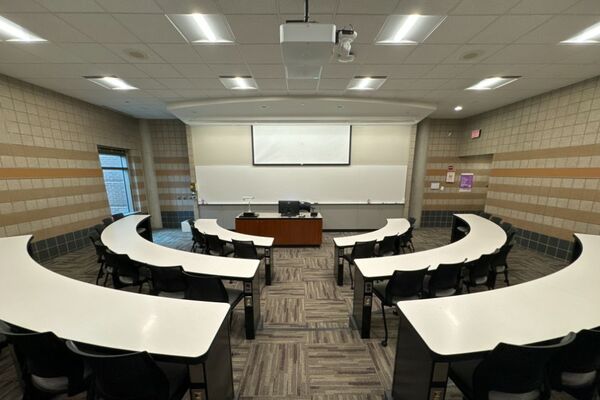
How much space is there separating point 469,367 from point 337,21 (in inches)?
131

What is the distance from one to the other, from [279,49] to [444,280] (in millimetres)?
3526

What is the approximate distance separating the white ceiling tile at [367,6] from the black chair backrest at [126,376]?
3.18m

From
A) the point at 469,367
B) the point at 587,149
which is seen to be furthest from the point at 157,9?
the point at 587,149

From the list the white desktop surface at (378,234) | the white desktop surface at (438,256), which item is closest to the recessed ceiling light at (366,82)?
the white desktop surface at (378,234)

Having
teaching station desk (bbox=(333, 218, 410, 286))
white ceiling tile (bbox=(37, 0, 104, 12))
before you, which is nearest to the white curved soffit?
white ceiling tile (bbox=(37, 0, 104, 12))

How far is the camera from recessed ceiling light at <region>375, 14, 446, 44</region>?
231 cm

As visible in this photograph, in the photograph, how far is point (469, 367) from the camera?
4.65 ft

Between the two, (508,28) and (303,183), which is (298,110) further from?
(508,28)

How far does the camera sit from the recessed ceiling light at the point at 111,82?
373cm

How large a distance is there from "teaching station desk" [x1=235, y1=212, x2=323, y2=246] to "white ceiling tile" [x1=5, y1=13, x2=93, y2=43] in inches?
146

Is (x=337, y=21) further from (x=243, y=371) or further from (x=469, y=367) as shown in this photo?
(x=243, y=371)

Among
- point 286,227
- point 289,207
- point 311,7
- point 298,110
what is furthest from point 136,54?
point 286,227

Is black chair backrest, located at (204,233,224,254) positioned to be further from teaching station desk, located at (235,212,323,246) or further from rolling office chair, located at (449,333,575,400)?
rolling office chair, located at (449,333,575,400)

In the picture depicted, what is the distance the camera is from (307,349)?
2.25 meters
